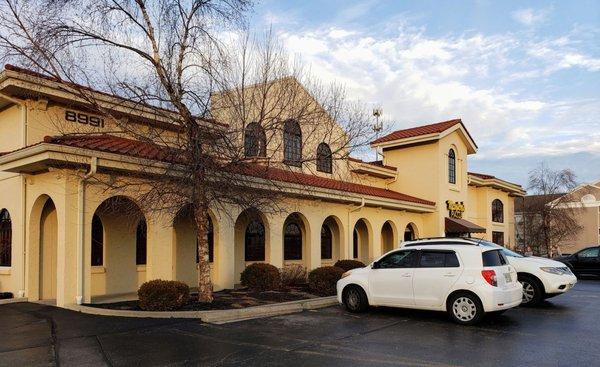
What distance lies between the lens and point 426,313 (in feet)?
38.7

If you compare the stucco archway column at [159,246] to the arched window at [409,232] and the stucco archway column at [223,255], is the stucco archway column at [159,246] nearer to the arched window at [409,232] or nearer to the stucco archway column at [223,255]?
the stucco archway column at [223,255]

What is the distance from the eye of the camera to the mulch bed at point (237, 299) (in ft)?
38.5

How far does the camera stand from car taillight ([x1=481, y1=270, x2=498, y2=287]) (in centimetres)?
1006

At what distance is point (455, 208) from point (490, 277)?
18780mm

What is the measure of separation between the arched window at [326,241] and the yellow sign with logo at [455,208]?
27.5 ft

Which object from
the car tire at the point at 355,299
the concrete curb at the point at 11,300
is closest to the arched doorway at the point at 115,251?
the concrete curb at the point at 11,300

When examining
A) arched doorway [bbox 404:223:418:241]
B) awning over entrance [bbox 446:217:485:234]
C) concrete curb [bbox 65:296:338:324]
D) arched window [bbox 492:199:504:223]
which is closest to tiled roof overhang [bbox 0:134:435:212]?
concrete curb [bbox 65:296:338:324]

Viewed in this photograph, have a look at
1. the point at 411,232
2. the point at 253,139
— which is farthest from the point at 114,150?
the point at 411,232

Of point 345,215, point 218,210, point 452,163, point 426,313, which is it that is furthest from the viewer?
point 452,163

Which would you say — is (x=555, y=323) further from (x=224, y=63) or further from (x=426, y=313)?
(x=224, y=63)

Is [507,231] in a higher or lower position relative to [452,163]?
lower

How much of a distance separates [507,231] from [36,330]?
34059 millimetres

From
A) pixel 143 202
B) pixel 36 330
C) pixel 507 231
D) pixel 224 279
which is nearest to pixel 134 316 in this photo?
pixel 36 330

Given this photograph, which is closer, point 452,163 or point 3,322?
point 3,322
